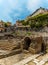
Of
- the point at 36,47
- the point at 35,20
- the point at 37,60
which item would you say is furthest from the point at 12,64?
the point at 35,20

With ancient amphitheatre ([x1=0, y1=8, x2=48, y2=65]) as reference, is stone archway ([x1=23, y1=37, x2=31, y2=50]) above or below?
above

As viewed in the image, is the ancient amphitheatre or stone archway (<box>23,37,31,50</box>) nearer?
the ancient amphitheatre

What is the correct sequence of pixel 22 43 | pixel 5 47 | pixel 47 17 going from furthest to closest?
pixel 47 17 < pixel 5 47 < pixel 22 43

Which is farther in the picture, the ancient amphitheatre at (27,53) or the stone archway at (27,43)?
the stone archway at (27,43)

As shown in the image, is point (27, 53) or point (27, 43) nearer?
point (27, 53)

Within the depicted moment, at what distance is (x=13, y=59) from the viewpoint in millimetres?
13477

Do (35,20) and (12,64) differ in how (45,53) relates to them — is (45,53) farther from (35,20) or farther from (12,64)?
(35,20)

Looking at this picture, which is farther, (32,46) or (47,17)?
(47,17)

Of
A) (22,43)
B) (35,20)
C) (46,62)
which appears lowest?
(46,62)

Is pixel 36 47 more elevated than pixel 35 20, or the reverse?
pixel 35 20

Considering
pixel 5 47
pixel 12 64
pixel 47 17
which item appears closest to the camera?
pixel 12 64

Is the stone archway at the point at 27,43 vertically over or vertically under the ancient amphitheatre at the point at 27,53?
over

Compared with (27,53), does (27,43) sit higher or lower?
higher

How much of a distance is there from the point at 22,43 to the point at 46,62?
4665 millimetres
